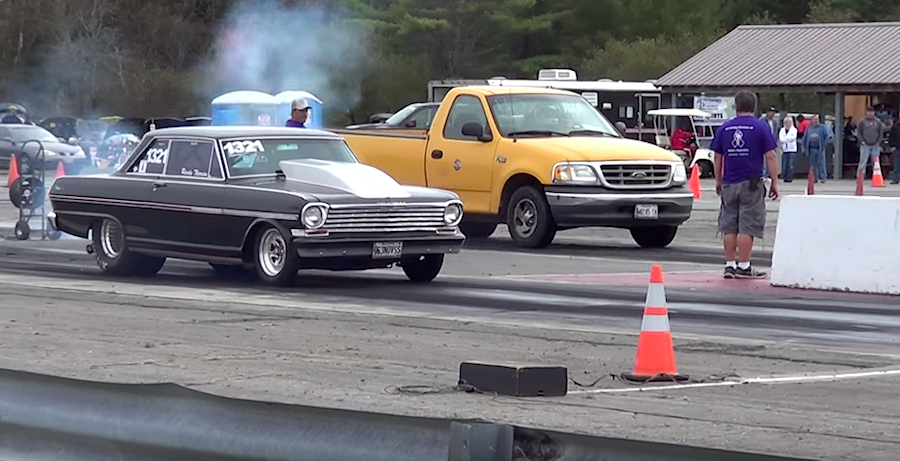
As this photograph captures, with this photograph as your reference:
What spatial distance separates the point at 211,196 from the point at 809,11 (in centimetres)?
5754

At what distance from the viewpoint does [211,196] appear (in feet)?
45.4

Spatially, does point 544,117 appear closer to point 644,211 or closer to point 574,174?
point 574,174

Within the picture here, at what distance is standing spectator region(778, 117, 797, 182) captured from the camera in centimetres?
3609

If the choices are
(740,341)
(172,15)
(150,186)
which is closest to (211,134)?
(150,186)

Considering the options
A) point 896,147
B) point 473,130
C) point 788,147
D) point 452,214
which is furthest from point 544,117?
point 896,147

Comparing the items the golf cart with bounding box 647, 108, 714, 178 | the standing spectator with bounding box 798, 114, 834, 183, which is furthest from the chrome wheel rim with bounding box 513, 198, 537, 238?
the golf cart with bounding box 647, 108, 714, 178

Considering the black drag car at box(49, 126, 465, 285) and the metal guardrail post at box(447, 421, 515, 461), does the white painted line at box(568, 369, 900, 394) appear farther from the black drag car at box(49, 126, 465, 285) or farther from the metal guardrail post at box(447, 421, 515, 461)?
the black drag car at box(49, 126, 465, 285)

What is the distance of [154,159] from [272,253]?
1954 millimetres

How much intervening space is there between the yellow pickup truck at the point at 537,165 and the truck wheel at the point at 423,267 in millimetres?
3607

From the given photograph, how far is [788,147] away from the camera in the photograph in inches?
1427

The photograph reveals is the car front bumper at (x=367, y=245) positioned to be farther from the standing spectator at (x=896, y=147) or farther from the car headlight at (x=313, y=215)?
the standing spectator at (x=896, y=147)

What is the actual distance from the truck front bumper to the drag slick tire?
485cm

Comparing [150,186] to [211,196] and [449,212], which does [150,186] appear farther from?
[449,212]

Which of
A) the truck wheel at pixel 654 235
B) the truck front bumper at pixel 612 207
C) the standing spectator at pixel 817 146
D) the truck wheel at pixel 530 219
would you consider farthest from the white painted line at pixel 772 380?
the standing spectator at pixel 817 146
